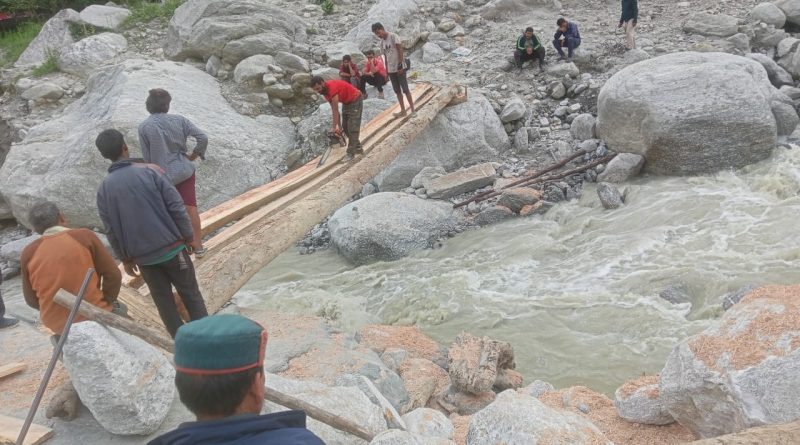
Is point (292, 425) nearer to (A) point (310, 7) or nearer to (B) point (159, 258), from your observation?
(B) point (159, 258)

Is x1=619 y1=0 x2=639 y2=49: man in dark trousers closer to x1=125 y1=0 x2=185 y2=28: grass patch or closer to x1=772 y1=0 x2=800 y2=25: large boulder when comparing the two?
x1=772 y1=0 x2=800 y2=25: large boulder

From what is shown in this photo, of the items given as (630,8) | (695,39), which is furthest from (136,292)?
(695,39)

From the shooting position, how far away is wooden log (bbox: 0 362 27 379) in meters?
4.24

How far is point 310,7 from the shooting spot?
16.3 metres

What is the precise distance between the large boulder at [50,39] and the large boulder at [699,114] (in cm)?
1459

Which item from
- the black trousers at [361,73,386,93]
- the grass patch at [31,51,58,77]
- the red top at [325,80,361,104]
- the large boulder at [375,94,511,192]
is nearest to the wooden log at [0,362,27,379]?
the red top at [325,80,361,104]

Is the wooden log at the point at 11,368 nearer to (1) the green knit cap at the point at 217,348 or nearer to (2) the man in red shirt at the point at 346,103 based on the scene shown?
(1) the green knit cap at the point at 217,348

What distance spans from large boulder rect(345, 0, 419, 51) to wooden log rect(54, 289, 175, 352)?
37.3 ft

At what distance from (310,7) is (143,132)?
43.1 ft

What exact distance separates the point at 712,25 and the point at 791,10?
160cm

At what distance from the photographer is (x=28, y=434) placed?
3270 millimetres

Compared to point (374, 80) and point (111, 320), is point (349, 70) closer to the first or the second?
point (374, 80)

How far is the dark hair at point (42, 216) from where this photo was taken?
3350mm

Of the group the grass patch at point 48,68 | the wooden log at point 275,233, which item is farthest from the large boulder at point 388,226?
the grass patch at point 48,68
